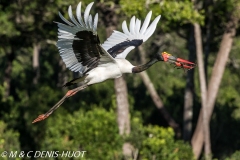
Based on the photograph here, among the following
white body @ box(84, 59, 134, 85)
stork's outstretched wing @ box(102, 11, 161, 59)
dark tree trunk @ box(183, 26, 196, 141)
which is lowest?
dark tree trunk @ box(183, 26, 196, 141)

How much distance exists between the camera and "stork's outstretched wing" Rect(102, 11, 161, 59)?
1288cm

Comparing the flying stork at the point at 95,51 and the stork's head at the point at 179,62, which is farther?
the stork's head at the point at 179,62

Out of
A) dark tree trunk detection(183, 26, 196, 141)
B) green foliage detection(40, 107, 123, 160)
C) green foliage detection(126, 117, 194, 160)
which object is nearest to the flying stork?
green foliage detection(126, 117, 194, 160)

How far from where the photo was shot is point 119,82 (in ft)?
69.9

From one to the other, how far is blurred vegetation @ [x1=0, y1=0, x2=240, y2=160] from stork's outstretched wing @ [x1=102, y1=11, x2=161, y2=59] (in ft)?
9.90

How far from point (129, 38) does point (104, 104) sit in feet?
50.5

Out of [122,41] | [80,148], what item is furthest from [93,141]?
[122,41]

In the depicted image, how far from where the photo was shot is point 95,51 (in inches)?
473

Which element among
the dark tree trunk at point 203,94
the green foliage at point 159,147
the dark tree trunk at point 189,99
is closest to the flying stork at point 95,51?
the green foliage at point 159,147

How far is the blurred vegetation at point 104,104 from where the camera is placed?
19.4 m

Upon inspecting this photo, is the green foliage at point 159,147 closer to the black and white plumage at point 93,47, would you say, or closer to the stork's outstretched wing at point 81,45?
the black and white plumage at point 93,47

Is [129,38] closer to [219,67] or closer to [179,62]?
[179,62]

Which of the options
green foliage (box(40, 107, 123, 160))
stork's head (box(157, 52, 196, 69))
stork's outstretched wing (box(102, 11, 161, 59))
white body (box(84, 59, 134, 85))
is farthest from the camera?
green foliage (box(40, 107, 123, 160))

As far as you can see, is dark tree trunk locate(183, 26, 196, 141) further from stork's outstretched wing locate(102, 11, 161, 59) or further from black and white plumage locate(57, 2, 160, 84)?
black and white plumage locate(57, 2, 160, 84)
